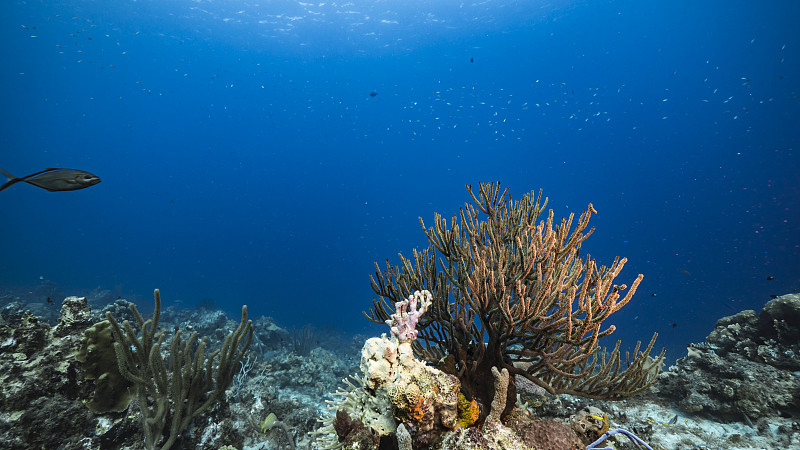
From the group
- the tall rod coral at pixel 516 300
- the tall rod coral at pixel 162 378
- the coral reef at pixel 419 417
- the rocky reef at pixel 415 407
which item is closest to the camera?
the coral reef at pixel 419 417

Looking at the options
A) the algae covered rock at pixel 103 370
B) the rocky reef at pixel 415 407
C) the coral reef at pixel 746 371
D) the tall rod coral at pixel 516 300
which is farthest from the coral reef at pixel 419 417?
the coral reef at pixel 746 371

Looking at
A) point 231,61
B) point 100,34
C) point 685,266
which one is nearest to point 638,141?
point 685,266

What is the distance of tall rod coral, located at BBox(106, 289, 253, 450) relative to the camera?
325 cm

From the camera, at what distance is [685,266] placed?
207 feet

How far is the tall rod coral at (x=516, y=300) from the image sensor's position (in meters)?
2.50

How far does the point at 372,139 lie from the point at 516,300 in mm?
81100

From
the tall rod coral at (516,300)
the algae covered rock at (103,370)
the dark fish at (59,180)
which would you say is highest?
the tall rod coral at (516,300)

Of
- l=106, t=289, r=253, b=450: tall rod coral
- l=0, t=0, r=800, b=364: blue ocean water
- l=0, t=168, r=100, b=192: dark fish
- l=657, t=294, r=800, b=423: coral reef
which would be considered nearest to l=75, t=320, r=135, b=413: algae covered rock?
l=106, t=289, r=253, b=450: tall rod coral

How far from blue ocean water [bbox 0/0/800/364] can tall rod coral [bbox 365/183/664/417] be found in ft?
73.2

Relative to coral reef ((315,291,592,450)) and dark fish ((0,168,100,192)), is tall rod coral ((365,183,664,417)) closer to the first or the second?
coral reef ((315,291,592,450))

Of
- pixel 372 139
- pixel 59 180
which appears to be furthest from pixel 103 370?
pixel 372 139

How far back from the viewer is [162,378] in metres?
3.42

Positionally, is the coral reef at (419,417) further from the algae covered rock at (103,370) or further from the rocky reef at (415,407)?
the algae covered rock at (103,370)

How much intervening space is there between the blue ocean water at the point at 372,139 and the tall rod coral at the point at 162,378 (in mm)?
21007
